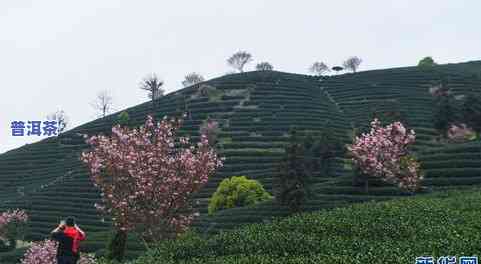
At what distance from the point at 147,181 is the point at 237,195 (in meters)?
33.9

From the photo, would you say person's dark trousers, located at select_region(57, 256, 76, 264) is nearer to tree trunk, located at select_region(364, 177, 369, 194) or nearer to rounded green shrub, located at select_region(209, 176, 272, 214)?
tree trunk, located at select_region(364, 177, 369, 194)

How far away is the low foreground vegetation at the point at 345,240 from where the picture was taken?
17875 millimetres

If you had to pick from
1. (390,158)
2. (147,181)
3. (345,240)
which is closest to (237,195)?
(390,158)

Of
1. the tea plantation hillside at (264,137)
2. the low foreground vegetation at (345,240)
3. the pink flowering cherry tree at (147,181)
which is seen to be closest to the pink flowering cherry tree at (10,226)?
the tea plantation hillside at (264,137)

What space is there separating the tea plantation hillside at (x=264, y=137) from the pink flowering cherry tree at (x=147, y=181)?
82.7 ft

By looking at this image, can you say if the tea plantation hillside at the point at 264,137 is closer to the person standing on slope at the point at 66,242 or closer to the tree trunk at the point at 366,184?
the tree trunk at the point at 366,184

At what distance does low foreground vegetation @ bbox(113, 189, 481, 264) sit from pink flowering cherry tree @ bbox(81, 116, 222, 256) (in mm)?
3549

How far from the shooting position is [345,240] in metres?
21.4

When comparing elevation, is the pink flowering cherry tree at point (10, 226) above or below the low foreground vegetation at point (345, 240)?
below

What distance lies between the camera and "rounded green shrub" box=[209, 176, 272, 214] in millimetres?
59656

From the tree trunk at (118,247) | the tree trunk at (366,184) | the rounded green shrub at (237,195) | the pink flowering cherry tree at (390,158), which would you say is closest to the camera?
the tree trunk at (118,247)

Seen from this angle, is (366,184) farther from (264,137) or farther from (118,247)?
(264,137)

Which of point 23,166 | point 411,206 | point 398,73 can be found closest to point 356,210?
point 411,206

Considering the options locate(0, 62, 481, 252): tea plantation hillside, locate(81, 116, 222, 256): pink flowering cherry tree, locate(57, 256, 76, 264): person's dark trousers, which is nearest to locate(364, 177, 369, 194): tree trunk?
locate(0, 62, 481, 252): tea plantation hillside
